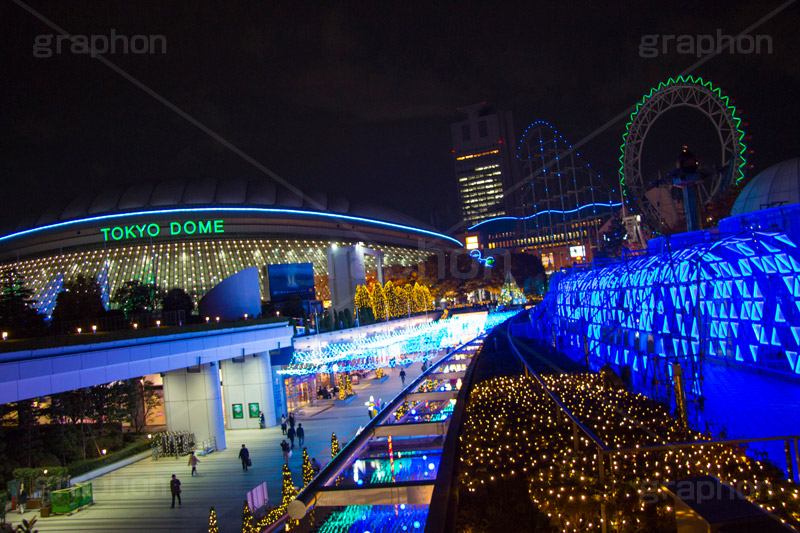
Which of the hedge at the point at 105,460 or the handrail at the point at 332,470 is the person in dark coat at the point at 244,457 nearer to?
the hedge at the point at 105,460

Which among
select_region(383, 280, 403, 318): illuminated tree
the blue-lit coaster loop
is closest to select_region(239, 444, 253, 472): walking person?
select_region(383, 280, 403, 318): illuminated tree

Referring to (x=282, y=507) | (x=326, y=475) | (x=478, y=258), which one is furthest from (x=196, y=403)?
(x=478, y=258)

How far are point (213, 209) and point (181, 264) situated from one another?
21.0ft

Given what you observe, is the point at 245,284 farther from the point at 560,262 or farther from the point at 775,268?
the point at 560,262

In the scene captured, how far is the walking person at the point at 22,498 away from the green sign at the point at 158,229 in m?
42.8

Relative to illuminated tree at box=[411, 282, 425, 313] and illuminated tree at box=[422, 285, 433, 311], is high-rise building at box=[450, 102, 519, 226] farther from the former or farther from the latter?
illuminated tree at box=[411, 282, 425, 313]

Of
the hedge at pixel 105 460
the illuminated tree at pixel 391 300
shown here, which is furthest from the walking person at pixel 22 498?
the illuminated tree at pixel 391 300

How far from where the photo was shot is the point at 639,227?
168 ft

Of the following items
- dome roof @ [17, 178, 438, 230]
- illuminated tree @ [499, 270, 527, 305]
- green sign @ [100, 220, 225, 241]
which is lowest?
illuminated tree @ [499, 270, 527, 305]

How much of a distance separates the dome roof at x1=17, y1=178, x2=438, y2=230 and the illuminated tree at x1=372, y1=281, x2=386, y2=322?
19.3m

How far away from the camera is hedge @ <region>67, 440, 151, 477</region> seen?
1702cm

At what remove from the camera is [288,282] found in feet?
128

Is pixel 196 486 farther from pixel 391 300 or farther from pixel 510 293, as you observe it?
pixel 510 293

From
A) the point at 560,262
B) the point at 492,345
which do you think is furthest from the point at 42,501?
the point at 560,262
